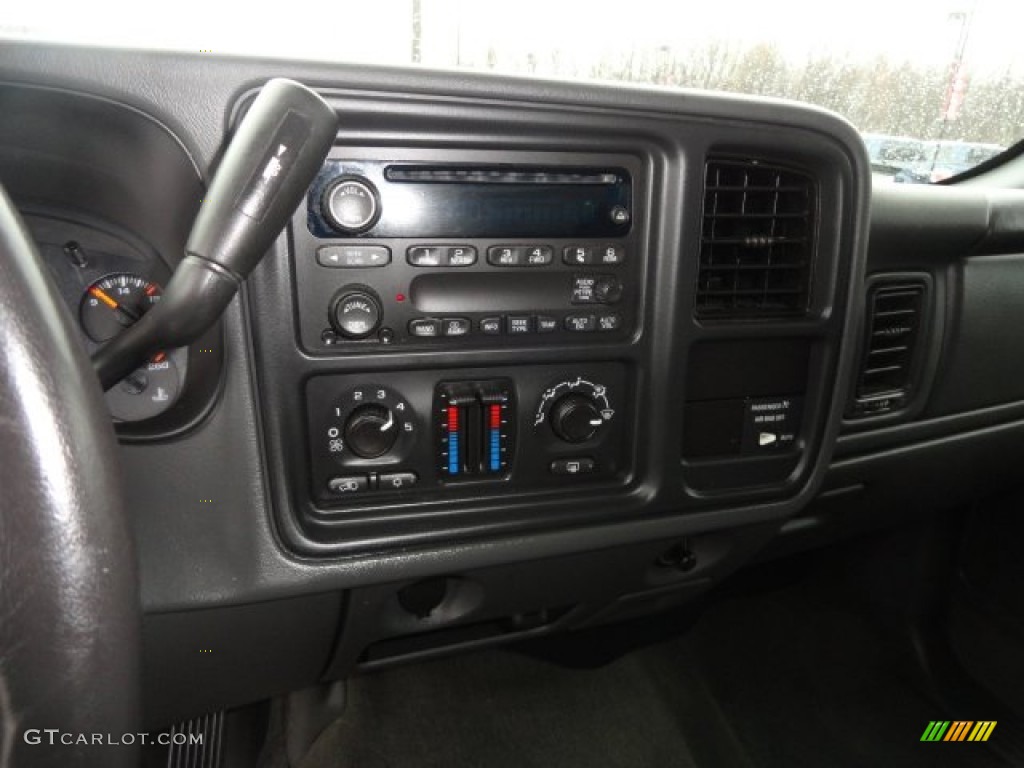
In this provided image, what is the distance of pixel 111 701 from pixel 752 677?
1575 mm

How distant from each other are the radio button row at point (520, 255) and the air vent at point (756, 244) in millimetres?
216

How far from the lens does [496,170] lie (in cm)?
88

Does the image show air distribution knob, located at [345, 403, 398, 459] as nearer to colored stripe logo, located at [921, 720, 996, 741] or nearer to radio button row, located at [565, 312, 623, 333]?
radio button row, located at [565, 312, 623, 333]

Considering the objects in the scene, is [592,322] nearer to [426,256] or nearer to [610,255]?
[610,255]

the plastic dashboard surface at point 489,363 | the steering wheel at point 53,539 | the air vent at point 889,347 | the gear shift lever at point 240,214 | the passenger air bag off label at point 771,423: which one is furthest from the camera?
the air vent at point 889,347

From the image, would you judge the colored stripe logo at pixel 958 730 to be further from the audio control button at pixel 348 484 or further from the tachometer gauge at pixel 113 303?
the tachometer gauge at pixel 113 303

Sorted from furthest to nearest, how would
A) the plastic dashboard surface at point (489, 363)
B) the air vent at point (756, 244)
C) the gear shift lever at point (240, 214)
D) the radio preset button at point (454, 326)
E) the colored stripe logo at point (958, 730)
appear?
1. the colored stripe logo at point (958, 730)
2. the air vent at point (756, 244)
3. the radio preset button at point (454, 326)
4. the plastic dashboard surface at point (489, 363)
5. the gear shift lever at point (240, 214)

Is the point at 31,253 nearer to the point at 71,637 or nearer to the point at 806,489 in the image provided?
the point at 71,637

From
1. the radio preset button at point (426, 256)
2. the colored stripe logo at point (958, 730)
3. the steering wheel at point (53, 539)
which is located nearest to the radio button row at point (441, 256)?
the radio preset button at point (426, 256)

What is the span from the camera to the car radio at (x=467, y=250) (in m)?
0.83

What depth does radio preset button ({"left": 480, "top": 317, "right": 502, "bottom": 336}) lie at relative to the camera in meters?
0.90

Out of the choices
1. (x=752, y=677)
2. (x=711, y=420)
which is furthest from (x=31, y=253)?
(x=752, y=677)

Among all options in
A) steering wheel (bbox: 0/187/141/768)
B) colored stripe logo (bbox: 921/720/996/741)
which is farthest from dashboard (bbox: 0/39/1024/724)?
colored stripe logo (bbox: 921/720/996/741)

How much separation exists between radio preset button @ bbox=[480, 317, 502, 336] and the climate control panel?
0.05 metres
